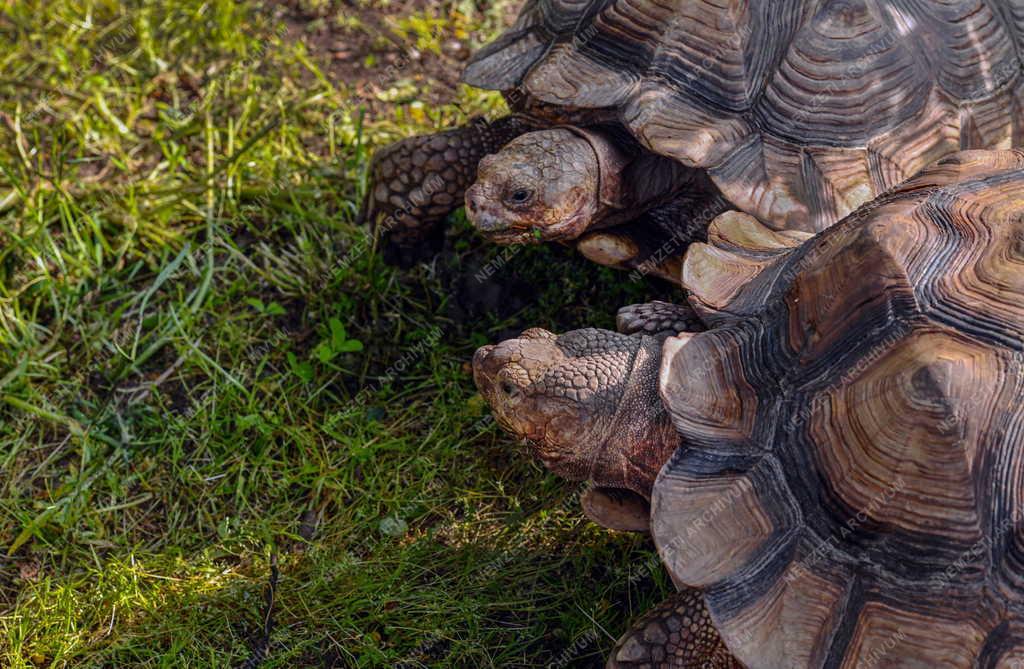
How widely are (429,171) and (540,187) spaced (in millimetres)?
611

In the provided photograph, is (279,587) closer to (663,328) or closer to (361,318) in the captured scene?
(361,318)

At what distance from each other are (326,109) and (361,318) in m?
1.17

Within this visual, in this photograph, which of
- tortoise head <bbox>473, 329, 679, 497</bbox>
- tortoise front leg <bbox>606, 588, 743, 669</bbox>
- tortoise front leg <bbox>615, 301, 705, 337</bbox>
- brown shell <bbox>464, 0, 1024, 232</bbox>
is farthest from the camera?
brown shell <bbox>464, 0, 1024, 232</bbox>

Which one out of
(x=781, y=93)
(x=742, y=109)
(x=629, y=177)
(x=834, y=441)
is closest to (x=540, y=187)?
(x=629, y=177)

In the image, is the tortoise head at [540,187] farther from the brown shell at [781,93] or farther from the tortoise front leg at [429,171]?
the tortoise front leg at [429,171]

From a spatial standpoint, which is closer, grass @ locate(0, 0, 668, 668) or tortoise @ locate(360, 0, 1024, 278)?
grass @ locate(0, 0, 668, 668)

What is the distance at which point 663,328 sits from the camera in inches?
117

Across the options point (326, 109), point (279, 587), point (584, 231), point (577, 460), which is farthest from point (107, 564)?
point (326, 109)

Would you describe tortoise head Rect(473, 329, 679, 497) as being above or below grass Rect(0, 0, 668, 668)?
above

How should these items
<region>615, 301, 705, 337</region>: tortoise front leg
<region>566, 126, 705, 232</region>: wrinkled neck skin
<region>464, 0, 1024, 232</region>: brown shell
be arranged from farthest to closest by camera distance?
<region>566, 126, 705, 232</region>: wrinkled neck skin → <region>464, 0, 1024, 232</region>: brown shell → <region>615, 301, 705, 337</region>: tortoise front leg

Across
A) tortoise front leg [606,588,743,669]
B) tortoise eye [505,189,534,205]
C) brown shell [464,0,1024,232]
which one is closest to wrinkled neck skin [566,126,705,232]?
brown shell [464,0,1024,232]

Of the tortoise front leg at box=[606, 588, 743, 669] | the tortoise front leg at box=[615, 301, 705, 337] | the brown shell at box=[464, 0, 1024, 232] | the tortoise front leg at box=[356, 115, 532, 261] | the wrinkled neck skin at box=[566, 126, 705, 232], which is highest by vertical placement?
the brown shell at box=[464, 0, 1024, 232]

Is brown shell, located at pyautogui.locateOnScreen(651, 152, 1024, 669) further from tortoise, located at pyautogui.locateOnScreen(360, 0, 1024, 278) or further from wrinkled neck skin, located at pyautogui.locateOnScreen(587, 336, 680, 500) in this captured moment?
tortoise, located at pyautogui.locateOnScreen(360, 0, 1024, 278)

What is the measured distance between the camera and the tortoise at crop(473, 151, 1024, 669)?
2.21 metres
